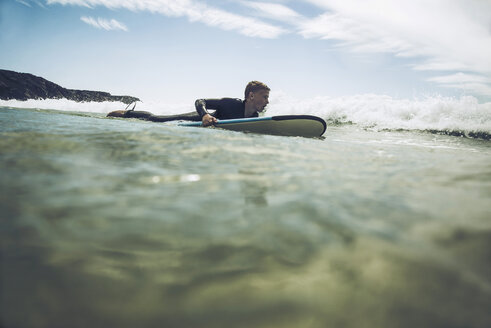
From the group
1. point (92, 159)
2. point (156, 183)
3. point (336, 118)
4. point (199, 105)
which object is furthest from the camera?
point (336, 118)

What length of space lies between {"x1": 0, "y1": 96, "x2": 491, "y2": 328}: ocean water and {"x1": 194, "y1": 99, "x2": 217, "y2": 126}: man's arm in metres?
4.52

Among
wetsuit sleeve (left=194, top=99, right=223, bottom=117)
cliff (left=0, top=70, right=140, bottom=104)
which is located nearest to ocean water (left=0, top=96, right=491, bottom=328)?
wetsuit sleeve (left=194, top=99, right=223, bottom=117)

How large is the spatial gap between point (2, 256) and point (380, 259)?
1.06 m

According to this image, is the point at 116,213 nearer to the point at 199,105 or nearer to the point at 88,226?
the point at 88,226

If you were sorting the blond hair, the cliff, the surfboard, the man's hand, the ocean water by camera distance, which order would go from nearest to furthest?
1. the ocean water
2. the surfboard
3. the man's hand
4. the blond hair
5. the cliff

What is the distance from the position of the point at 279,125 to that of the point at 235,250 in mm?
5084

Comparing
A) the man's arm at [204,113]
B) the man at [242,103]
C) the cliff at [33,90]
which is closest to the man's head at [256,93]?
the man at [242,103]

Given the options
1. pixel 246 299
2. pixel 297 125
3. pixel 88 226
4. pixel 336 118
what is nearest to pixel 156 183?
pixel 88 226

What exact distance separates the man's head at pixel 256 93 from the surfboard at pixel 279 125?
1.29 m

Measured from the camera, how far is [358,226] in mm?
1022

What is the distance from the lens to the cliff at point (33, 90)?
101 ft

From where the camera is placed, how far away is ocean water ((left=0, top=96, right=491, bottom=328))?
0.61 meters

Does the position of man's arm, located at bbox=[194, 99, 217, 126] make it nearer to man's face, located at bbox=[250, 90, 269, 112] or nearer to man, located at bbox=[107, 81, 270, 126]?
man, located at bbox=[107, 81, 270, 126]

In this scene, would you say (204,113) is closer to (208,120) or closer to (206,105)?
(208,120)
